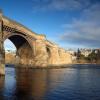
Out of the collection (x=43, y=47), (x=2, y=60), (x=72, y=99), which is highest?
(x=43, y=47)

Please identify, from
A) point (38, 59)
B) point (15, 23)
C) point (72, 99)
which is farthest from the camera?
point (38, 59)

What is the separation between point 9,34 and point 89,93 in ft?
176

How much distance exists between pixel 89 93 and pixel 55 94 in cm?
560

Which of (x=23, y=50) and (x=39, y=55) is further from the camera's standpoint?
(x=39, y=55)

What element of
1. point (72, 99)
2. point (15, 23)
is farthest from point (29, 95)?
point (15, 23)

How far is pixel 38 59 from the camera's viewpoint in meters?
129

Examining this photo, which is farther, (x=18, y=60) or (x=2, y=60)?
(x=18, y=60)

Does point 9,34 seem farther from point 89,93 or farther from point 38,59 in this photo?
point 89,93

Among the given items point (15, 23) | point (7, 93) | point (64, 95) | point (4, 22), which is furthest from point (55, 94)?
point (15, 23)

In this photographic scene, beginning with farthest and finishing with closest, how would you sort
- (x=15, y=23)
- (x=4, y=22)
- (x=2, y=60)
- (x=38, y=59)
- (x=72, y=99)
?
(x=38, y=59)
(x=15, y=23)
(x=4, y=22)
(x=2, y=60)
(x=72, y=99)

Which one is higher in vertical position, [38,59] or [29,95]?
[38,59]

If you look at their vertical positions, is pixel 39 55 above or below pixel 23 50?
below

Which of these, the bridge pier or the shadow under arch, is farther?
the bridge pier

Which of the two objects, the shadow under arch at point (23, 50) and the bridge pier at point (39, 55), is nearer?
the shadow under arch at point (23, 50)
